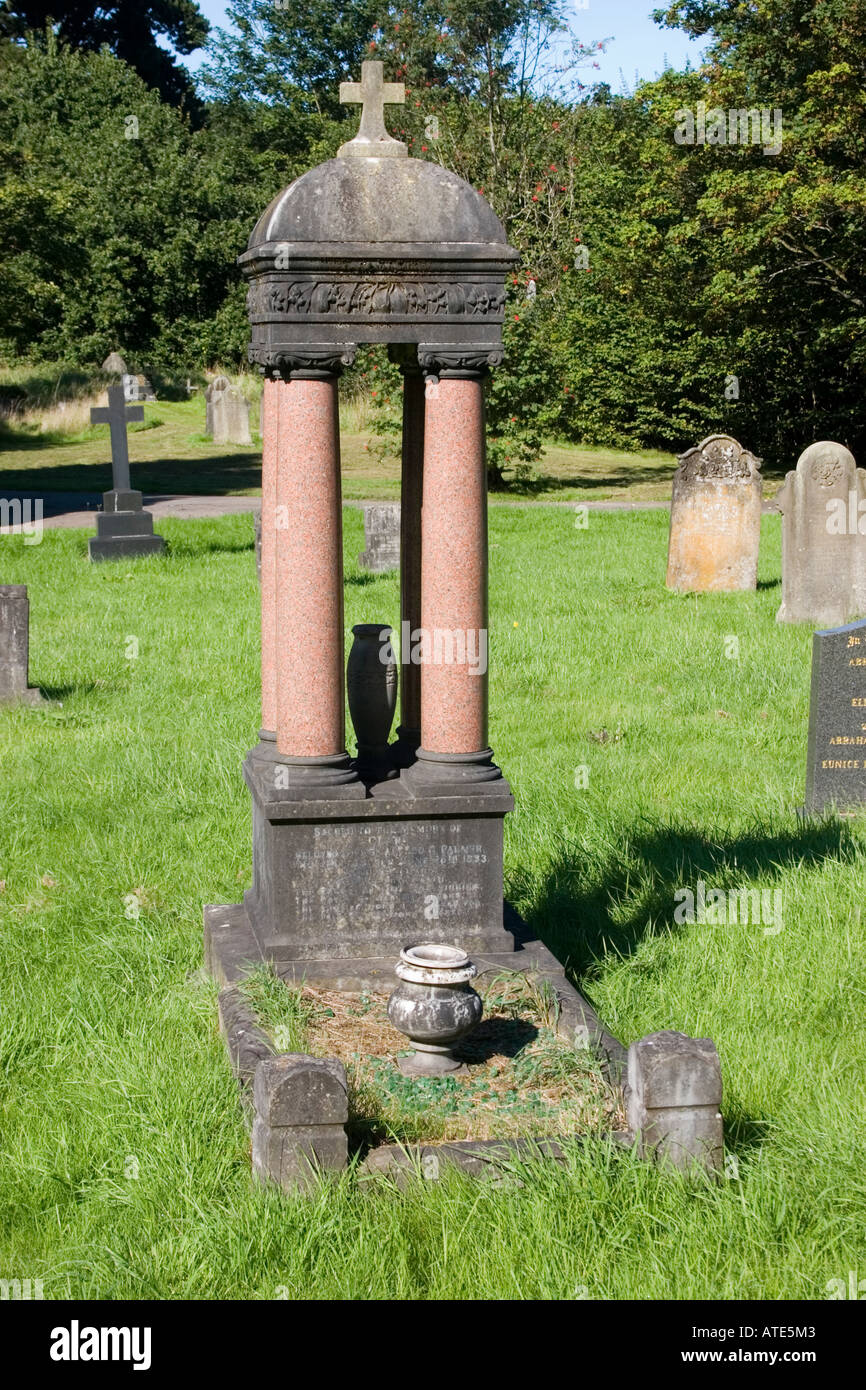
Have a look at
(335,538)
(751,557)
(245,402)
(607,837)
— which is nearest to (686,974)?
(607,837)

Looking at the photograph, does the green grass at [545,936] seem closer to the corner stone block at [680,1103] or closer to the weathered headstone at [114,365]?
the corner stone block at [680,1103]

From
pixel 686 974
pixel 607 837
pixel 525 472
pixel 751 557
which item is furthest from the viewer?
pixel 525 472

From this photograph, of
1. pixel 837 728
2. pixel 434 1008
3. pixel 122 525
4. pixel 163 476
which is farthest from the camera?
pixel 163 476

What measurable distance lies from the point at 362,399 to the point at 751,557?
19761mm

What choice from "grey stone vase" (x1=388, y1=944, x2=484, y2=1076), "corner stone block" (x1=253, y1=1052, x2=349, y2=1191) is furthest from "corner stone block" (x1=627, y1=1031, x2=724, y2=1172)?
"corner stone block" (x1=253, y1=1052, x2=349, y2=1191)

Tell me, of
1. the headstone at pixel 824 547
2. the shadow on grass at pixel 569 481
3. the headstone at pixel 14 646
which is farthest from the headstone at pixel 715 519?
the shadow on grass at pixel 569 481

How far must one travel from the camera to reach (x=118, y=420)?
18.9m

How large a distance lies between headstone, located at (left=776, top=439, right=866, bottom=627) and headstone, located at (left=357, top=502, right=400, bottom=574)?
4935mm

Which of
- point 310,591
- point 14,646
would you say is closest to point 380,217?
point 310,591

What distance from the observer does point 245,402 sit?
33406 mm

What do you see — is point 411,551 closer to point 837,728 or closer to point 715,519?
point 837,728

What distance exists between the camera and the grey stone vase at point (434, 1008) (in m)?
4.93

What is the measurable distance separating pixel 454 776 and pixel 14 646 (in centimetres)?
605
